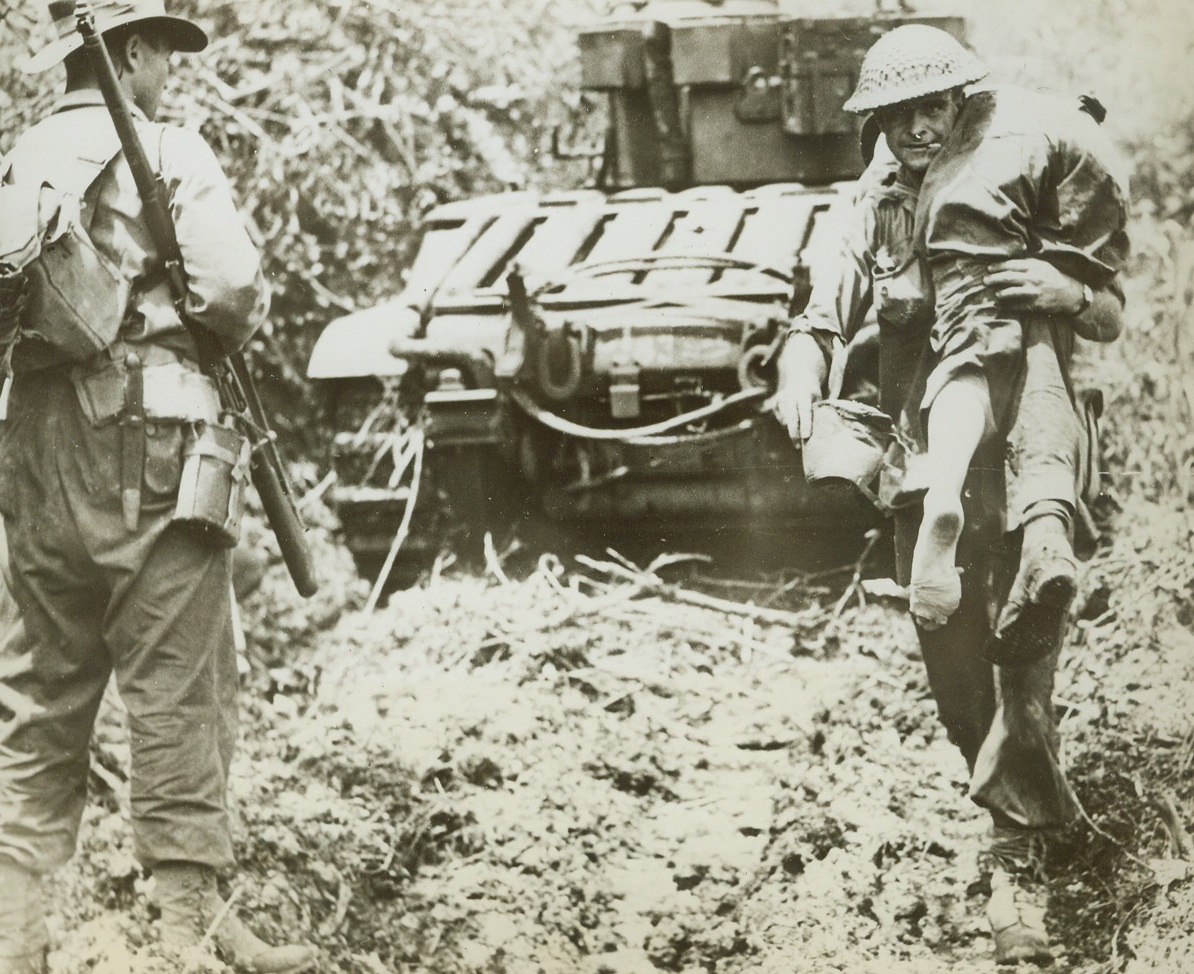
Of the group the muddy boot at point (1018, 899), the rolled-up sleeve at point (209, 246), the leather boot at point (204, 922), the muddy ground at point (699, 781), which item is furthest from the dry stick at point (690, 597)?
the leather boot at point (204, 922)

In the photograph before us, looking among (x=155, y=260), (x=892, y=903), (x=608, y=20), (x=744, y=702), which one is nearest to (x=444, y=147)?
(x=608, y=20)

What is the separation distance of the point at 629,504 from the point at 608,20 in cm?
125

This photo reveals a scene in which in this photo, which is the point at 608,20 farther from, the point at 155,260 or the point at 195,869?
the point at 195,869

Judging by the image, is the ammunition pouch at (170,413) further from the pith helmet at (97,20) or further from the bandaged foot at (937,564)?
the bandaged foot at (937,564)

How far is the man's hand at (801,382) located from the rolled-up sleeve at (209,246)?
4.21 feet

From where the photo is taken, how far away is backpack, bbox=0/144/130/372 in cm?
365

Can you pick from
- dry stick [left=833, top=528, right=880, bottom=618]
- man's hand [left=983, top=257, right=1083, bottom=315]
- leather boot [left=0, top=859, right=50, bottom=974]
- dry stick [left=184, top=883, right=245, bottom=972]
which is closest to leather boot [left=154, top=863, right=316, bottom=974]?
dry stick [left=184, top=883, right=245, bottom=972]

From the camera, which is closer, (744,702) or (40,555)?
(40,555)

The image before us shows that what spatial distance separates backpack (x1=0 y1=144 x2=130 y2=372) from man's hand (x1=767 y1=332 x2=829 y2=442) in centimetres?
157

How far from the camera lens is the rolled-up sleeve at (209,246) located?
3789mm

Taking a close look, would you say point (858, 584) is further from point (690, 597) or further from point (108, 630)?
point (108, 630)

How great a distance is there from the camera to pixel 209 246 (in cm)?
380

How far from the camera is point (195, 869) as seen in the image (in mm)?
3949

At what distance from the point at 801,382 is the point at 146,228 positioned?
1577mm
